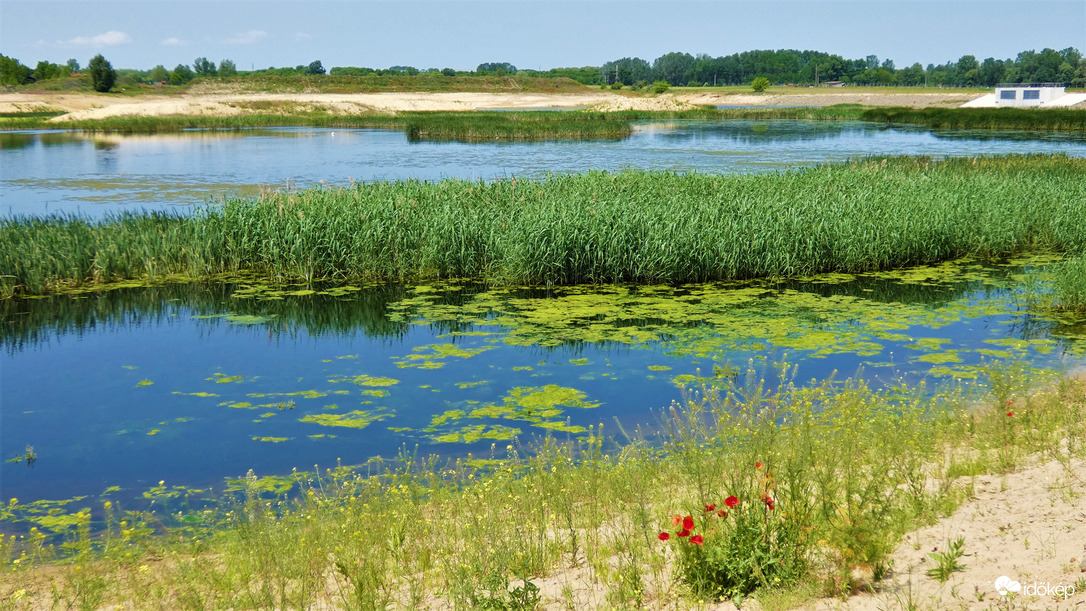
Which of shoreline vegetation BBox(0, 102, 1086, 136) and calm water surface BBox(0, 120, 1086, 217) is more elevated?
shoreline vegetation BBox(0, 102, 1086, 136)

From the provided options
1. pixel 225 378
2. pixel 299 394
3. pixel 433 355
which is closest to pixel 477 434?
pixel 299 394

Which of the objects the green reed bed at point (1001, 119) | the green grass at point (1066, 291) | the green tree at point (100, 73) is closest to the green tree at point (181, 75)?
the green tree at point (100, 73)

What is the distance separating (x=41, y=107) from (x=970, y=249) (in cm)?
8753

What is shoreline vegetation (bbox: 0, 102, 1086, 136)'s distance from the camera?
51125mm

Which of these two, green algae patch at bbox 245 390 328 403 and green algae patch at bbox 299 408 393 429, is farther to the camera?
green algae patch at bbox 245 390 328 403

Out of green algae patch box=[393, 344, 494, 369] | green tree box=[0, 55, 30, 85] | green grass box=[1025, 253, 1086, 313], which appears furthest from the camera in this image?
green tree box=[0, 55, 30, 85]

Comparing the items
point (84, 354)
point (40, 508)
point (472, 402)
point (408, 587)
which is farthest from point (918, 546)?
point (84, 354)

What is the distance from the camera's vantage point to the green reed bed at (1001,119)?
5122 cm

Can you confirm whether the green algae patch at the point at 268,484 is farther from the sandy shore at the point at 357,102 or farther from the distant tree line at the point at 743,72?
the distant tree line at the point at 743,72

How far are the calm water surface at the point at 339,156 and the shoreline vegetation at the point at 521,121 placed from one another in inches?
123

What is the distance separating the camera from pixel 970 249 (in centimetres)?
1691

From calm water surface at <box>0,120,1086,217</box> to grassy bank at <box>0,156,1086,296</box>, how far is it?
2849 mm

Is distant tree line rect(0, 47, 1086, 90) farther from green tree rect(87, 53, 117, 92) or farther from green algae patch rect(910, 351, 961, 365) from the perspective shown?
green algae patch rect(910, 351, 961, 365)

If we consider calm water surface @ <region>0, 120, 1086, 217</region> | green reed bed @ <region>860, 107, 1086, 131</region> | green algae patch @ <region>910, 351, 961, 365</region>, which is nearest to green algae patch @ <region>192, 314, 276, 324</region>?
calm water surface @ <region>0, 120, 1086, 217</region>
